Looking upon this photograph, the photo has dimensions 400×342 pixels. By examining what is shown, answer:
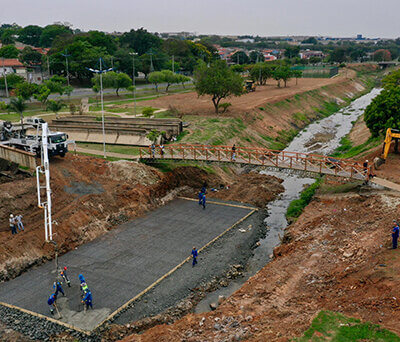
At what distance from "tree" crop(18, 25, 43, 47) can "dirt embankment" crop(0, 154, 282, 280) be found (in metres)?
155

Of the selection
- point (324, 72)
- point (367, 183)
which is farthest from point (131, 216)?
point (324, 72)

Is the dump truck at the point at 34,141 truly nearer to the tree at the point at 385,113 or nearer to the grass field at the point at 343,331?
the grass field at the point at 343,331

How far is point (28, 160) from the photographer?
3716 centimetres

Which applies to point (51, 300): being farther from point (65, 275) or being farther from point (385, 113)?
point (385, 113)

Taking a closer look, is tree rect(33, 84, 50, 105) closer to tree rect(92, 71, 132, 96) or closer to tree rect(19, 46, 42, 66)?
tree rect(92, 71, 132, 96)

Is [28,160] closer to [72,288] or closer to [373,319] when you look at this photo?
[72,288]

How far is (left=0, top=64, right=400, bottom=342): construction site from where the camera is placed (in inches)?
811

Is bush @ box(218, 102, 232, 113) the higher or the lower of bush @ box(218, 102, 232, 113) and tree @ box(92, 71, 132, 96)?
the lower

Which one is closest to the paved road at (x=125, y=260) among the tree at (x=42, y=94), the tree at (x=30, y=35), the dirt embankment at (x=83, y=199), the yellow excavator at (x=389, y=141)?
the dirt embankment at (x=83, y=199)

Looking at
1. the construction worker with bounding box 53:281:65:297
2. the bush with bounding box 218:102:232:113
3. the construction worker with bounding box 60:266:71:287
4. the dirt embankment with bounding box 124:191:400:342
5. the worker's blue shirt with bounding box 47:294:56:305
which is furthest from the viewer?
the bush with bounding box 218:102:232:113

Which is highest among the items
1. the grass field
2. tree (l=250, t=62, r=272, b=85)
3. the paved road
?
tree (l=250, t=62, r=272, b=85)

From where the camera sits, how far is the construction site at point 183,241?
20609mm

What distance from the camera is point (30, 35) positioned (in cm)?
17200

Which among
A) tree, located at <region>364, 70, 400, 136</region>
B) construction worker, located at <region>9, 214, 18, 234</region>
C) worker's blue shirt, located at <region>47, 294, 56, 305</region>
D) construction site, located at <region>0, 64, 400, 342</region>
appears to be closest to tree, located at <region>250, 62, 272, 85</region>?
construction site, located at <region>0, 64, 400, 342</region>
